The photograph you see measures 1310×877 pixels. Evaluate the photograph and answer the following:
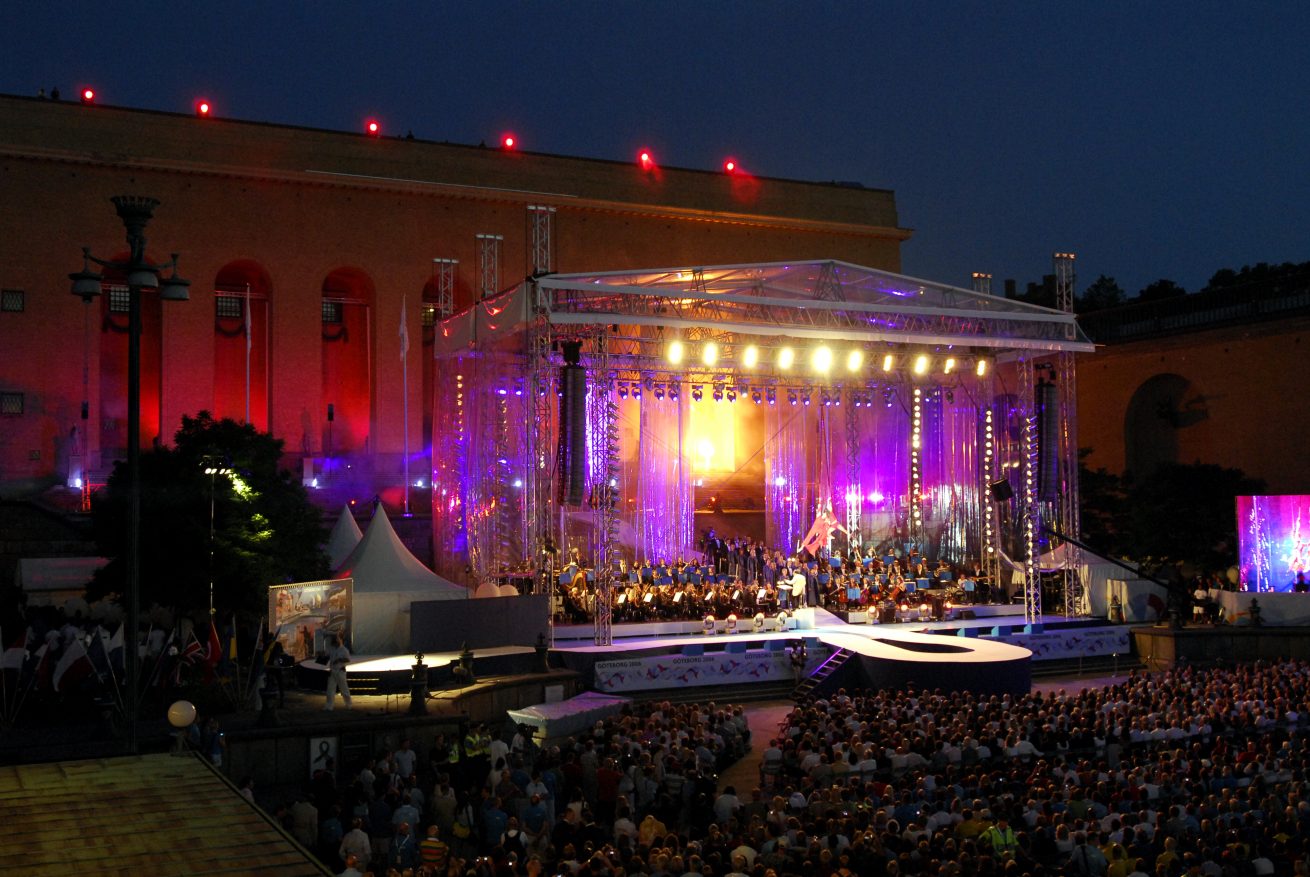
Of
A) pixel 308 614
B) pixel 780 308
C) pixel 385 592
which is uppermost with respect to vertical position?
pixel 780 308

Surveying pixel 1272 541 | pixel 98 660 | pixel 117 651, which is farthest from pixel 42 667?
pixel 1272 541

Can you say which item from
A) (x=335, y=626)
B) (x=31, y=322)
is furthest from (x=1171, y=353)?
(x=31, y=322)

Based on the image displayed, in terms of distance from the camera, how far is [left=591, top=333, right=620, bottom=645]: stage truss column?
77.3 feet

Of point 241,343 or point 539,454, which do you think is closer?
point 539,454

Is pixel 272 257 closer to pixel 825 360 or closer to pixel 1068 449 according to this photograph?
pixel 825 360

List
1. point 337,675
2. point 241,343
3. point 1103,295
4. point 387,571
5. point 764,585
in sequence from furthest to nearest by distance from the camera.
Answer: point 1103,295 → point 241,343 → point 764,585 → point 387,571 → point 337,675

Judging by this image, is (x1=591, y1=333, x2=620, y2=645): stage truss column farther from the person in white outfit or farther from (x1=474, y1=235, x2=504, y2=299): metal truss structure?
the person in white outfit

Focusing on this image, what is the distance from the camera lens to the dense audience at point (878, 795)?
33.6 feet

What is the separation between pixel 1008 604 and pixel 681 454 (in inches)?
327

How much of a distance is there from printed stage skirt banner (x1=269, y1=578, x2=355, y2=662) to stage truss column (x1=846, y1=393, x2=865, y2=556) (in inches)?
556

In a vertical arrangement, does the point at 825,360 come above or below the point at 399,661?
above

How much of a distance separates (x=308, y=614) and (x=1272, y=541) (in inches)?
805

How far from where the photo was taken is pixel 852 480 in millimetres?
31000

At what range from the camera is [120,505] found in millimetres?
21281
